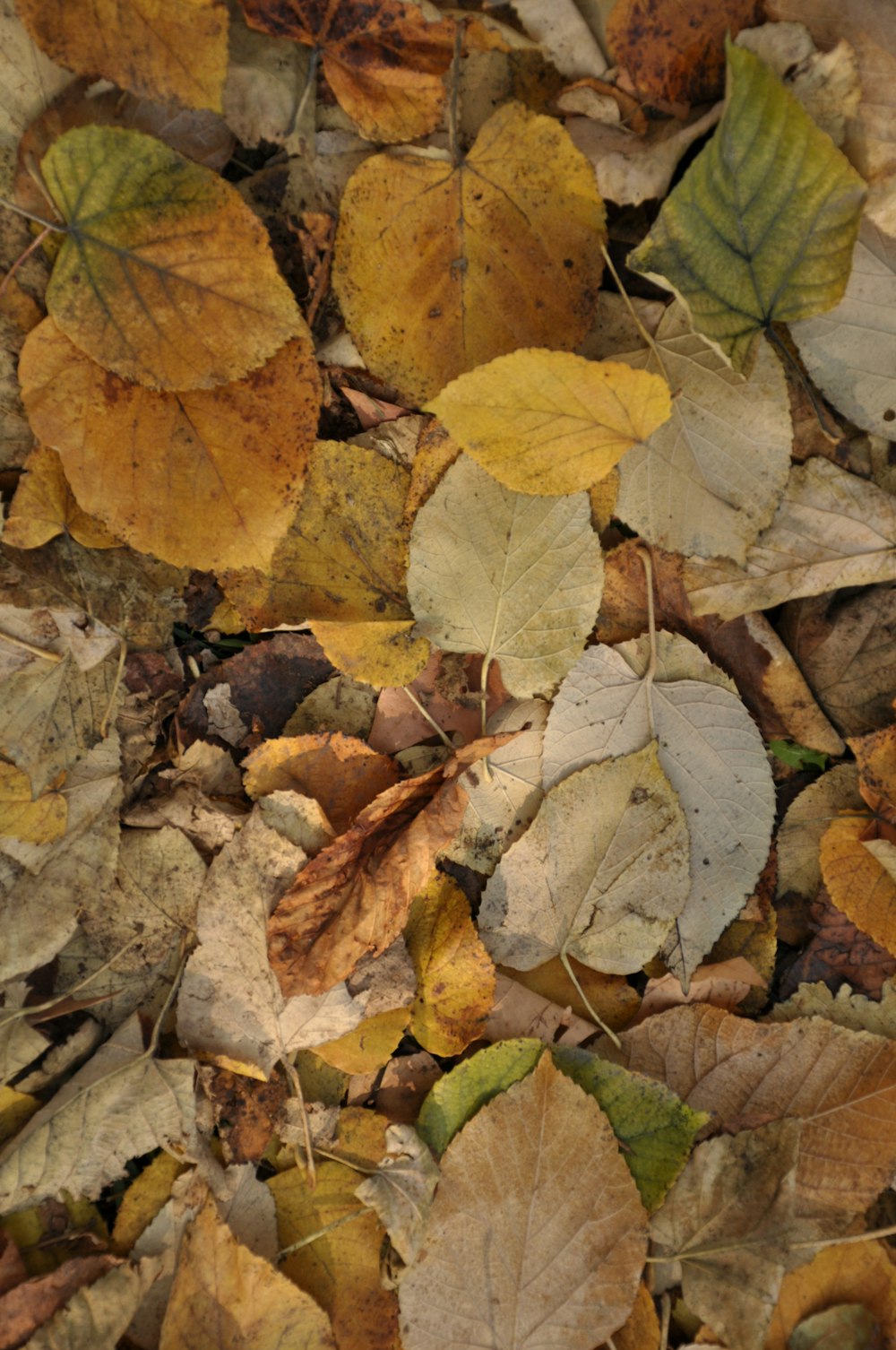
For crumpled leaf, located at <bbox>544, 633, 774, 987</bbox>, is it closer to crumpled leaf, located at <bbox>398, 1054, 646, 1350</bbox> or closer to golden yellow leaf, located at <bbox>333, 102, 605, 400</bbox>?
crumpled leaf, located at <bbox>398, 1054, 646, 1350</bbox>

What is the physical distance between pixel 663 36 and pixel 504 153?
0.25 metres

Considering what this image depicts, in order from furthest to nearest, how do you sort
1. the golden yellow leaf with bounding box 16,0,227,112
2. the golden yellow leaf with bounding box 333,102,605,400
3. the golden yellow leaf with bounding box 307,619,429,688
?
the golden yellow leaf with bounding box 307,619,429,688, the golden yellow leaf with bounding box 333,102,605,400, the golden yellow leaf with bounding box 16,0,227,112

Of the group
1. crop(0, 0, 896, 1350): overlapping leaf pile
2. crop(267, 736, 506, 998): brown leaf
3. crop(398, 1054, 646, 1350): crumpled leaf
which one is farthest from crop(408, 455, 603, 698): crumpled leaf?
crop(398, 1054, 646, 1350): crumpled leaf

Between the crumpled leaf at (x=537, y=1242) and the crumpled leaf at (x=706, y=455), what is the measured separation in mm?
855

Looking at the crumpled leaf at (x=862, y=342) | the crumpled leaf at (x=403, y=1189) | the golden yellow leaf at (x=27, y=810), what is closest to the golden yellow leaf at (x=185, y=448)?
the golden yellow leaf at (x=27, y=810)

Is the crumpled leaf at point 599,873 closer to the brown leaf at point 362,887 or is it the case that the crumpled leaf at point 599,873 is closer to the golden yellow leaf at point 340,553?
the brown leaf at point 362,887

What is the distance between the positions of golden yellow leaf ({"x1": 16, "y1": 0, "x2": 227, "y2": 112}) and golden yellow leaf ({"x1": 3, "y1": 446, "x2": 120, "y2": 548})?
0.50 m

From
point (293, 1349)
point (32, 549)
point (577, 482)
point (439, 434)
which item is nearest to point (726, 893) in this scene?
point (577, 482)

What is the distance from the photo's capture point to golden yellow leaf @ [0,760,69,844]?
1.32 meters

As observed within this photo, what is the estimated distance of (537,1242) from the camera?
1.30 m

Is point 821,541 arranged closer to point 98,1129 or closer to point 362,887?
point 362,887

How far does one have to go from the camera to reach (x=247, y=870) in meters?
1.37

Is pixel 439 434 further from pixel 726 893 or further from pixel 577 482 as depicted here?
pixel 726 893

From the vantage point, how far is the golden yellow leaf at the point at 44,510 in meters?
1.27
